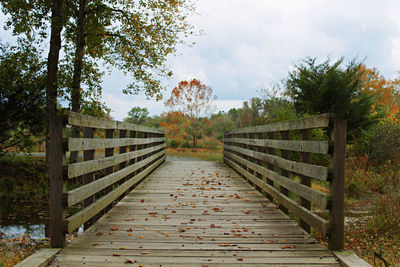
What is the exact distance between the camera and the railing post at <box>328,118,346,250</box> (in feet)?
11.2

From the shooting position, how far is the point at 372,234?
5895 mm

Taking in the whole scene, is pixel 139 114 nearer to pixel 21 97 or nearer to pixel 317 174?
pixel 21 97

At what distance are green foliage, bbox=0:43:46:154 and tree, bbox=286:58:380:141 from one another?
1128 cm

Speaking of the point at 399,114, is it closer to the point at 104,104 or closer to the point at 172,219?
the point at 104,104

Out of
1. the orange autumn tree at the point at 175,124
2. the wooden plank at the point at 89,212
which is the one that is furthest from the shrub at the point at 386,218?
the orange autumn tree at the point at 175,124

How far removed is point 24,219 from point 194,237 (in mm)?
6191

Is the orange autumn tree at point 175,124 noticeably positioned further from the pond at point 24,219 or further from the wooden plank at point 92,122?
the wooden plank at point 92,122

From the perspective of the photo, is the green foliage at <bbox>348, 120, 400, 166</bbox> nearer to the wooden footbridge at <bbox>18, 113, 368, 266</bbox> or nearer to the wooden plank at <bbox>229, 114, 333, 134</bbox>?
the wooden plank at <bbox>229, 114, 333, 134</bbox>

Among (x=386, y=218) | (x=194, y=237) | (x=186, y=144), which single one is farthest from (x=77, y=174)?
(x=186, y=144)

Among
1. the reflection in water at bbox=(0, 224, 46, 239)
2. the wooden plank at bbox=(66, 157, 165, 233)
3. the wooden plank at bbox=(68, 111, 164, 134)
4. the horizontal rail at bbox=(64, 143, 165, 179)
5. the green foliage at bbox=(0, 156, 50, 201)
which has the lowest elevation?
the reflection in water at bbox=(0, 224, 46, 239)

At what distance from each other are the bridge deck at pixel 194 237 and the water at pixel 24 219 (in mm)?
2742

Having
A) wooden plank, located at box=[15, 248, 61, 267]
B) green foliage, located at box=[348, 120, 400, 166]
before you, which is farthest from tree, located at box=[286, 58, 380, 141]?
wooden plank, located at box=[15, 248, 61, 267]

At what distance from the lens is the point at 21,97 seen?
11938 mm

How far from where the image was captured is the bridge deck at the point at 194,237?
3254 mm
